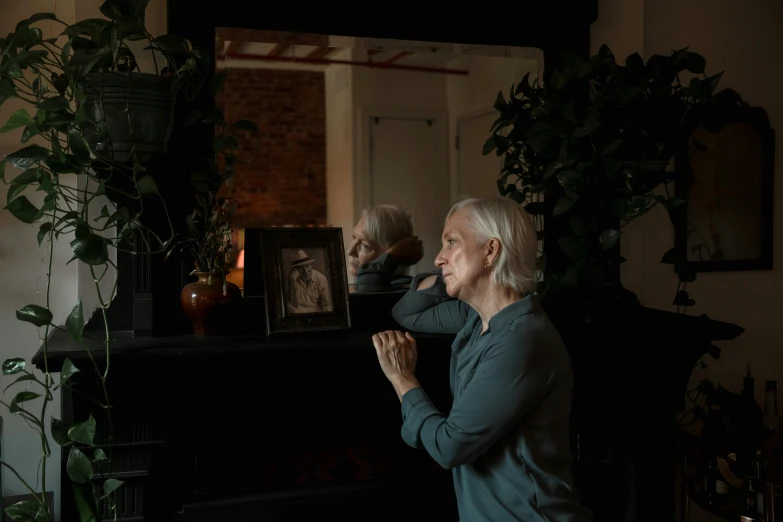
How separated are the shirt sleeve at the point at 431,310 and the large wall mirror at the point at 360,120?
0.30 meters

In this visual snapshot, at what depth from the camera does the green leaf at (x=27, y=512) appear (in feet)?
6.49

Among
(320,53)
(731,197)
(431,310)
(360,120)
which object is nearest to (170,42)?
(320,53)

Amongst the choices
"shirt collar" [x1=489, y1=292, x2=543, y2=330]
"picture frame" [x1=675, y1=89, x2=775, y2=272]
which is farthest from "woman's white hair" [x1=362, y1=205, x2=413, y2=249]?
"picture frame" [x1=675, y1=89, x2=775, y2=272]

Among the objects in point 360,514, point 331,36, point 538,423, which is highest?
point 331,36

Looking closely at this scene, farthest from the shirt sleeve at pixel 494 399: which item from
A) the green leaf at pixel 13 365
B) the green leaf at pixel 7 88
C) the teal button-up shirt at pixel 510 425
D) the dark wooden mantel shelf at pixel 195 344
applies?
the green leaf at pixel 7 88

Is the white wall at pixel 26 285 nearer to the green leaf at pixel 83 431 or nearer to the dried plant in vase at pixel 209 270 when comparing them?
the dried plant in vase at pixel 209 270

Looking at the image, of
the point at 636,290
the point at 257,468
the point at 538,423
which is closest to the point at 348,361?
the point at 257,468

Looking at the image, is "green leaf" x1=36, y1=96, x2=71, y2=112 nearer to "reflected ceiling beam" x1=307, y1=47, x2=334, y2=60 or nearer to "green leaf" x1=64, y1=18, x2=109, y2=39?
"green leaf" x1=64, y1=18, x2=109, y2=39

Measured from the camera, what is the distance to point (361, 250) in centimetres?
261

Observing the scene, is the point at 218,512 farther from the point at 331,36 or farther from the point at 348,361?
the point at 331,36

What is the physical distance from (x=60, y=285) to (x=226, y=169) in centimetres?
70

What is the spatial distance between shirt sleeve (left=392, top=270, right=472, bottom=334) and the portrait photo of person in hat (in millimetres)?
238

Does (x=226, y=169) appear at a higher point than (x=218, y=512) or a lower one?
higher

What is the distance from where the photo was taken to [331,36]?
2.53 metres
